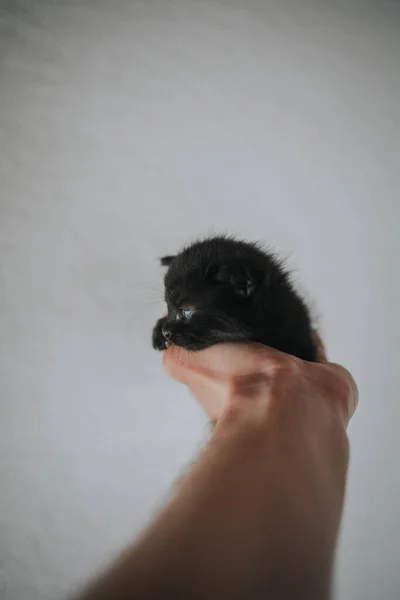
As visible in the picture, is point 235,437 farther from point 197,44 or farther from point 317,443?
point 197,44

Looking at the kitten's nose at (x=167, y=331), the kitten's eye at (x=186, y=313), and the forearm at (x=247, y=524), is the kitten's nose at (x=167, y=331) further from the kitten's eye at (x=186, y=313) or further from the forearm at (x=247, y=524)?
the forearm at (x=247, y=524)

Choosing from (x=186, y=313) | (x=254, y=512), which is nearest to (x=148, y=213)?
(x=186, y=313)

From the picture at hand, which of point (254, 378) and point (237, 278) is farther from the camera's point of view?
point (237, 278)

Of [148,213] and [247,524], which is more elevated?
[148,213]

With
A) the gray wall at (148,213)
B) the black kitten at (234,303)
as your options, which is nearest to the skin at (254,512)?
the black kitten at (234,303)

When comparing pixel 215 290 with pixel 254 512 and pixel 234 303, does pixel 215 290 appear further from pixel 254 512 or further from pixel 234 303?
pixel 254 512

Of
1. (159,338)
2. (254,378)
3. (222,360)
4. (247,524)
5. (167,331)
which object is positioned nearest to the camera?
(247,524)

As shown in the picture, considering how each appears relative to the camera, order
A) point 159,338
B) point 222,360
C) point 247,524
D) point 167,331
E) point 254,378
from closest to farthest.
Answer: point 247,524 < point 254,378 < point 222,360 < point 167,331 < point 159,338
